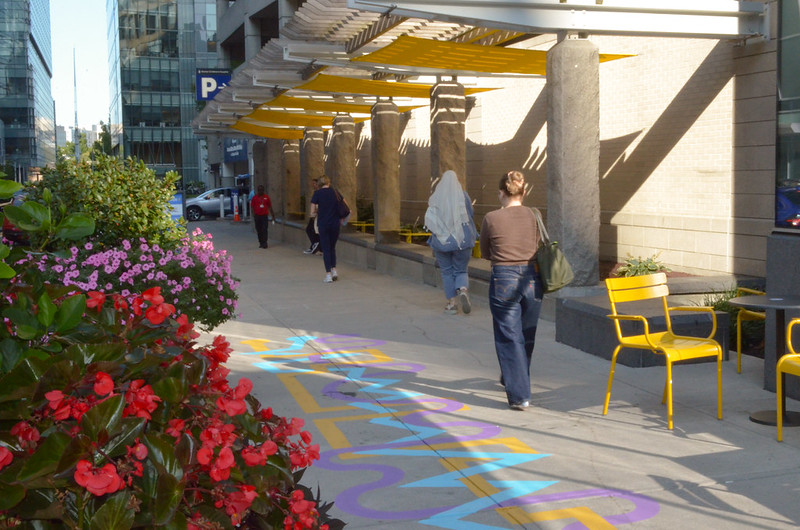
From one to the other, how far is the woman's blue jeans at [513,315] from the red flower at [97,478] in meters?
5.01

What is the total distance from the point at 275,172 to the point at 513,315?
23.7 meters

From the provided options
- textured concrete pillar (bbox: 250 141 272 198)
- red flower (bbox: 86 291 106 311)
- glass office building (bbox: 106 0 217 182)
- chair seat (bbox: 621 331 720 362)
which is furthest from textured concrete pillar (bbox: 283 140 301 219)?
glass office building (bbox: 106 0 217 182)

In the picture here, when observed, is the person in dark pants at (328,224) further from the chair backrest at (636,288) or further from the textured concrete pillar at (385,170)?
the chair backrest at (636,288)

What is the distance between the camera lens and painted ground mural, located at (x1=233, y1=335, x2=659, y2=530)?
15.1ft

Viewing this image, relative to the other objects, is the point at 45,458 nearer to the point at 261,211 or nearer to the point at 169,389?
the point at 169,389

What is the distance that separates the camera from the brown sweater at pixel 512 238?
6688mm

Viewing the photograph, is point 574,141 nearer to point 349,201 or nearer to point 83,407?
point 83,407

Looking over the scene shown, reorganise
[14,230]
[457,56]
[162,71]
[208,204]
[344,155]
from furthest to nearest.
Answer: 1. [162,71]
2. [208,204]
3. [344,155]
4. [457,56]
5. [14,230]

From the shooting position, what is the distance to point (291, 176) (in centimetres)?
2861

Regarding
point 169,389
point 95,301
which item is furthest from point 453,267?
point 169,389

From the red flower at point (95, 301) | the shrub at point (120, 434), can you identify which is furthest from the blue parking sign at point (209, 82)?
the shrub at point (120, 434)

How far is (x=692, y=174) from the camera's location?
12.0 meters

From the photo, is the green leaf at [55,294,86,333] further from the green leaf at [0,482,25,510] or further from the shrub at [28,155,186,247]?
the shrub at [28,155,186,247]

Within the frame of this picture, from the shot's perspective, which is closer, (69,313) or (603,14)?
(69,313)
